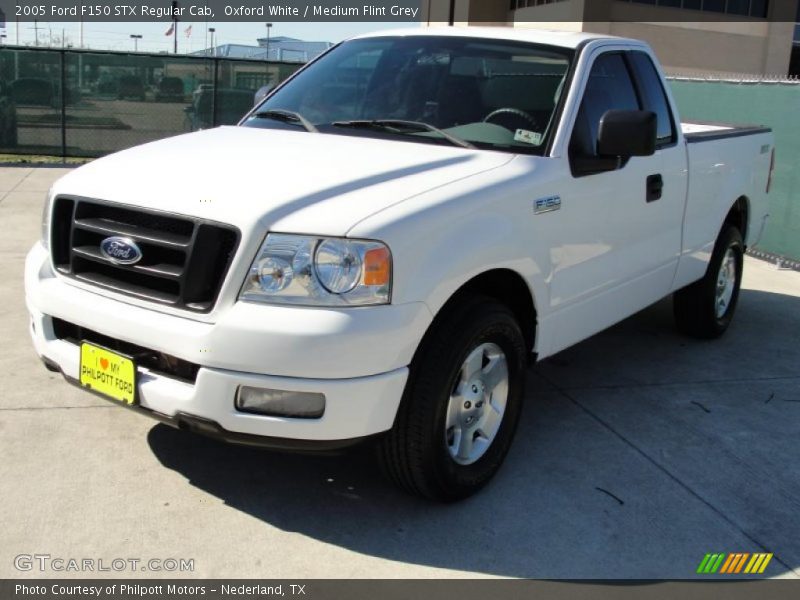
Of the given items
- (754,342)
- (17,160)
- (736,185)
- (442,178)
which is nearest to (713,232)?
(736,185)

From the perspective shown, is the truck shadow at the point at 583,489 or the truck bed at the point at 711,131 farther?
the truck bed at the point at 711,131

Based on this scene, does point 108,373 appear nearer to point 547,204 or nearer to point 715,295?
point 547,204

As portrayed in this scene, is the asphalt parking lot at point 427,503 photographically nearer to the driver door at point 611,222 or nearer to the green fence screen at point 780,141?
the driver door at point 611,222

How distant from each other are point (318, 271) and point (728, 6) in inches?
1464

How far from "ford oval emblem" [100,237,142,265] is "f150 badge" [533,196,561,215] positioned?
1.67 metres

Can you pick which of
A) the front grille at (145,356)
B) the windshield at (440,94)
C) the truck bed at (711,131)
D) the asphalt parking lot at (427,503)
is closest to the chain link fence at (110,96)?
the truck bed at (711,131)

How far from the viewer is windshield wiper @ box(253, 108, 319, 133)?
4.62 metres

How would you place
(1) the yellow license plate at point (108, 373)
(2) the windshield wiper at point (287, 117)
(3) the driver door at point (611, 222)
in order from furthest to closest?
1. (2) the windshield wiper at point (287, 117)
2. (3) the driver door at point (611, 222)
3. (1) the yellow license plate at point (108, 373)

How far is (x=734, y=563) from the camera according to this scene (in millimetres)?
3586

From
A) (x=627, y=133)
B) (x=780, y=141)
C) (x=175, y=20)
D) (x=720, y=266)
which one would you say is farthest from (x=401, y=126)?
(x=175, y=20)

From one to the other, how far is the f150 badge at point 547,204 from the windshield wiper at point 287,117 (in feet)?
3.94

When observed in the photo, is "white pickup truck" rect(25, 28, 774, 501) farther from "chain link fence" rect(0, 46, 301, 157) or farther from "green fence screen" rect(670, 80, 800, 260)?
"chain link fence" rect(0, 46, 301, 157)

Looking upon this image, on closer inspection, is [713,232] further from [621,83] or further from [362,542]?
[362,542]

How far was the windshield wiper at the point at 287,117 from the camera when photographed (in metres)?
4.62
